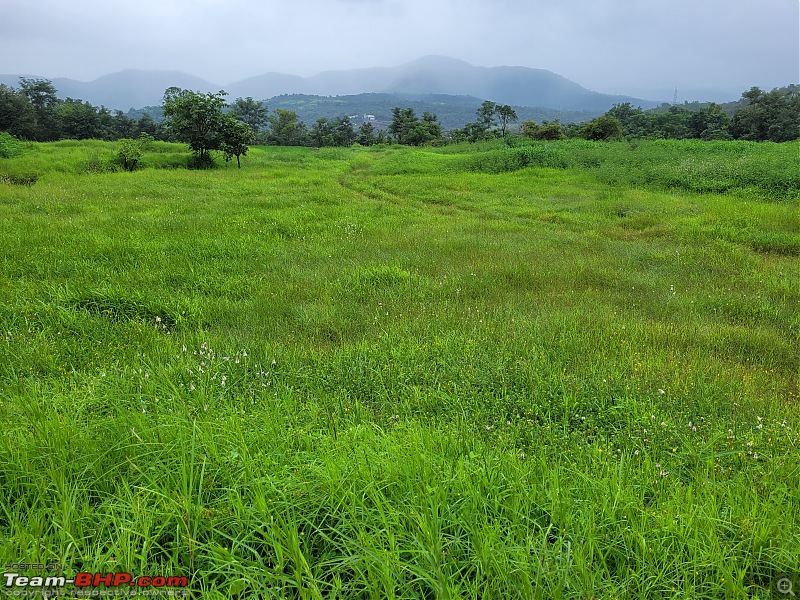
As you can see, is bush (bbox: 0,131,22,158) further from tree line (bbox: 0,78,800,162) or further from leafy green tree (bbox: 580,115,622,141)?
leafy green tree (bbox: 580,115,622,141)

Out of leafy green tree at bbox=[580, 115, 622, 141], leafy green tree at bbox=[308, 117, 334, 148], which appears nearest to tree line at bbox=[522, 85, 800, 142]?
leafy green tree at bbox=[580, 115, 622, 141]

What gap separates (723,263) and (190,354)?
9551mm

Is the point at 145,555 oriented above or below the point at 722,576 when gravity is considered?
above

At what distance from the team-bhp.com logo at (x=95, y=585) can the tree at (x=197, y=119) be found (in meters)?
30.3

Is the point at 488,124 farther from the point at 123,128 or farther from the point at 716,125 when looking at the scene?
the point at 123,128

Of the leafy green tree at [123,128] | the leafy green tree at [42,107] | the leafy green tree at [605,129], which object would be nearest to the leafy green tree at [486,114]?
the leafy green tree at [605,129]

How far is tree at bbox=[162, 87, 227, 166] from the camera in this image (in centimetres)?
2709

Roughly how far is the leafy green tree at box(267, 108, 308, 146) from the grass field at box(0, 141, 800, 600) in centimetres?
6897

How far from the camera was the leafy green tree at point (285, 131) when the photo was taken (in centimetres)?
7231

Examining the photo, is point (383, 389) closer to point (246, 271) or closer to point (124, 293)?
point (124, 293)

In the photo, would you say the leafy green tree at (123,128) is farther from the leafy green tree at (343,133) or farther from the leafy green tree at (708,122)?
the leafy green tree at (708,122)

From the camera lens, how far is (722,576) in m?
1.93

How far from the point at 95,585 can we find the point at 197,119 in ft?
102

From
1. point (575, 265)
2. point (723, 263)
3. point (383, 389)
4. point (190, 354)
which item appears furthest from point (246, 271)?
point (723, 263)
